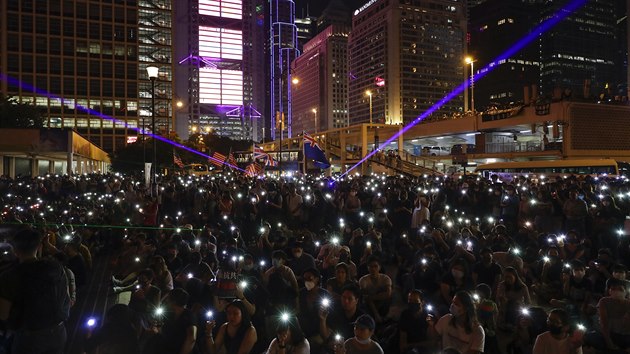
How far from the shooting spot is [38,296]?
4.18 meters

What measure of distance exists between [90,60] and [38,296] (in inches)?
3576

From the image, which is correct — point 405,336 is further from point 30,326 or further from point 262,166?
point 262,166

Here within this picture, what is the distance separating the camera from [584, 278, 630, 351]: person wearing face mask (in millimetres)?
6105

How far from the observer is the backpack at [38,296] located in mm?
4152

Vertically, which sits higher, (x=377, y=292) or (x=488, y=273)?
(x=488, y=273)

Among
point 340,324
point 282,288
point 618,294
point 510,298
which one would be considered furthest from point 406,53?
point 340,324

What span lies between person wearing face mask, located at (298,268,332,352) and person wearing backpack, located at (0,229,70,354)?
2.87m

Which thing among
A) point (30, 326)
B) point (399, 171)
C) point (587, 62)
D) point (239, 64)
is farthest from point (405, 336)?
point (587, 62)

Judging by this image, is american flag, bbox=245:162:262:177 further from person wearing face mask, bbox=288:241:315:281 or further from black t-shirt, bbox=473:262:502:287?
black t-shirt, bbox=473:262:502:287

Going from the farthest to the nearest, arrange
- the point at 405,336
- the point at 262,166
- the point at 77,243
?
the point at 262,166 → the point at 77,243 → the point at 405,336

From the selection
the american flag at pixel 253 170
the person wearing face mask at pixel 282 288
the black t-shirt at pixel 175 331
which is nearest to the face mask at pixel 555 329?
the person wearing face mask at pixel 282 288

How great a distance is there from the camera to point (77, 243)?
30.0 ft

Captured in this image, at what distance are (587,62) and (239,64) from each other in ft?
362

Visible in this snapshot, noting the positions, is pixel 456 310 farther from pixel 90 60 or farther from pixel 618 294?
pixel 90 60
